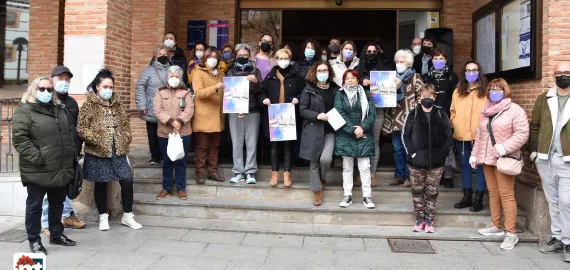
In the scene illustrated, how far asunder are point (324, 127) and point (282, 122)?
2.04ft

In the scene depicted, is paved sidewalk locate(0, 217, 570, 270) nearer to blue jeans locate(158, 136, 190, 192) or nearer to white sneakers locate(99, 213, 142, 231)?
white sneakers locate(99, 213, 142, 231)

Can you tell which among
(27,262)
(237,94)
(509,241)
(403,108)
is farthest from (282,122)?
(27,262)

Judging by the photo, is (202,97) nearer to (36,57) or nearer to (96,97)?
(96,97)

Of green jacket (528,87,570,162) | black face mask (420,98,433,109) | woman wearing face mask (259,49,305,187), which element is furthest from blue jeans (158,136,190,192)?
green jacket (528,87,570,162)

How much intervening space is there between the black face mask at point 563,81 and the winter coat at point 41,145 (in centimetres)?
579

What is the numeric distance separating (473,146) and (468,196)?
2.75 ft

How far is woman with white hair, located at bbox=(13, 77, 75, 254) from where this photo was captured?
517 cm

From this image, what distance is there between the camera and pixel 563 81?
5.50 metres

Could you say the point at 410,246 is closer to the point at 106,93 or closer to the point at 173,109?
the point at 173,109

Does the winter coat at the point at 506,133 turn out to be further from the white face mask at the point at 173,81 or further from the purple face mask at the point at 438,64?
the white face mask at the point at 173,81

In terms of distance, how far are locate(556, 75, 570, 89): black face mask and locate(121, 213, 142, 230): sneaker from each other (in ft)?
18.4

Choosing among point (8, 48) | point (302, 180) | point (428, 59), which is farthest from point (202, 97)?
point (8, 48)

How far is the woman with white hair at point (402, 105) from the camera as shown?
7086mm

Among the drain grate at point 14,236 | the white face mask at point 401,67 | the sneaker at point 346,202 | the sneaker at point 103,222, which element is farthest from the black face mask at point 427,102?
the drain grate at point 14,236
